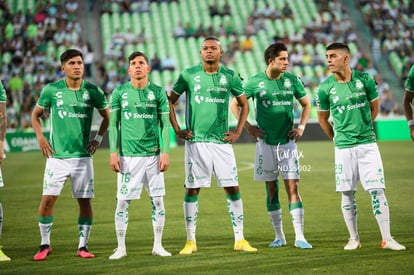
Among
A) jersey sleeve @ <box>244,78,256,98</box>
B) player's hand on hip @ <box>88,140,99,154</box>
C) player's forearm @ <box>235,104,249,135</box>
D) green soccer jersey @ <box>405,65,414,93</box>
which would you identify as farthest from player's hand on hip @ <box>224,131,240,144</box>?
green soccer jersey @ <box>405,65,414,93</box>

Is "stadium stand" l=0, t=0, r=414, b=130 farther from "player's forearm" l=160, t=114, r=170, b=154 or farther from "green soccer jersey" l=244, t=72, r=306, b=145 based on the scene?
"player's forearm" l=160, t=114, r=170, b=154

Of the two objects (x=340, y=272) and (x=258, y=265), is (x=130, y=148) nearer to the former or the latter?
(x=258, y=265)

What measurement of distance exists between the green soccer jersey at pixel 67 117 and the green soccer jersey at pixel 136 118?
379mm

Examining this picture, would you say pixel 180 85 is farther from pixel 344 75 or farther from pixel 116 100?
pixel 344 75

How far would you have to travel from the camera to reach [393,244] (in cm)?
967

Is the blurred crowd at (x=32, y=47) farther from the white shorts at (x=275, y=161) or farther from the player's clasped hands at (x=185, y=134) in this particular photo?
the player's clasped hands at (x=185, y=134)

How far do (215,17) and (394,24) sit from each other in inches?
350

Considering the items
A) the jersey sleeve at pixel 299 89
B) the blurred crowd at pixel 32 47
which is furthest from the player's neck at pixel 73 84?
the blurred crowd at pixel 32 47

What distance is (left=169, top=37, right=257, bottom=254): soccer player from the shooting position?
1006cm

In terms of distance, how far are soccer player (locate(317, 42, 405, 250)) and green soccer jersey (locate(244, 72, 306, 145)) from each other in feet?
2.03

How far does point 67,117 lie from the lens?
32.2 ft

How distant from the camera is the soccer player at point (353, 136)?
9906 millimetres

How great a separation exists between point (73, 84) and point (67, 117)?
16.1 inches

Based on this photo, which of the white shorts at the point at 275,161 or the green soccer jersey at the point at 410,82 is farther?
the white shorts at the point at 275,161
